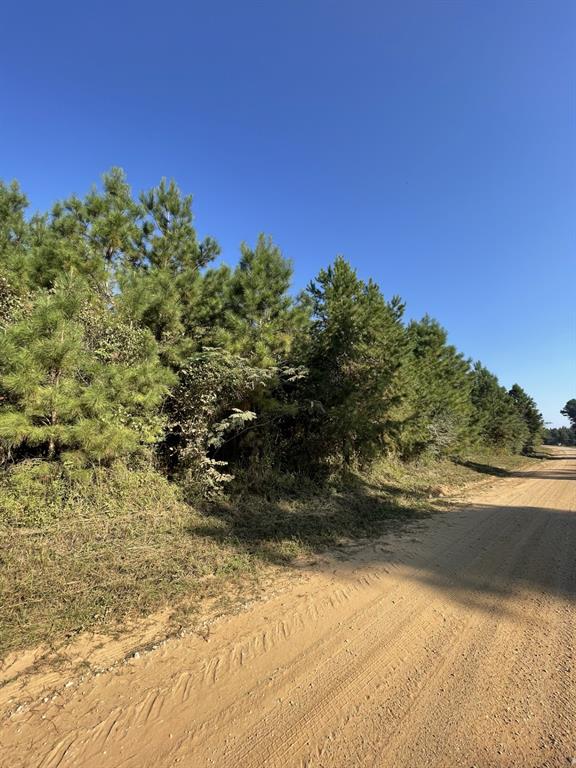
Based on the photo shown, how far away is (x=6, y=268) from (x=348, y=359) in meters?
8.13

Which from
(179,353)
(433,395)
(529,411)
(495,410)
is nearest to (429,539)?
(179,353)

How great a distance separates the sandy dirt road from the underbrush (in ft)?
2.70

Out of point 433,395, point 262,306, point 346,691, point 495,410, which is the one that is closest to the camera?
point 346,691

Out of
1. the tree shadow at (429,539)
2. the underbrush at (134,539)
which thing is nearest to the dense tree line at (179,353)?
the underbrush at (134,539)

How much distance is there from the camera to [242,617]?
11.1 feet

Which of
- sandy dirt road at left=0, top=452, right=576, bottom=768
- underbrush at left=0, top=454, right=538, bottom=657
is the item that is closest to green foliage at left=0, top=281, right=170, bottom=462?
underbrush at left=0, top=454, right=538, bottom=657

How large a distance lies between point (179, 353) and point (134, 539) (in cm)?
392

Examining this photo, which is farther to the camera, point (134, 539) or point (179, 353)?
point (179, 353)

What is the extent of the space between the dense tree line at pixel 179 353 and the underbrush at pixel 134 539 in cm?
57

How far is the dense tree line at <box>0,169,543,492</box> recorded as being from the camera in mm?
5398

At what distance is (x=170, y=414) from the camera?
7688 millimetres

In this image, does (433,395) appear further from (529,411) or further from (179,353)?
(529,411)

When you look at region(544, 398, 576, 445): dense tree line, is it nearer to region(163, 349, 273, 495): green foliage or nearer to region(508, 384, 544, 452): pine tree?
region(508, 384, 544, 452): pine tree

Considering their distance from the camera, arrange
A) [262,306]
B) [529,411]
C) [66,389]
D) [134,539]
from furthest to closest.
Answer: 1. [529,411]
2. [262,306]
3. [66,389]
4. [134,539]
